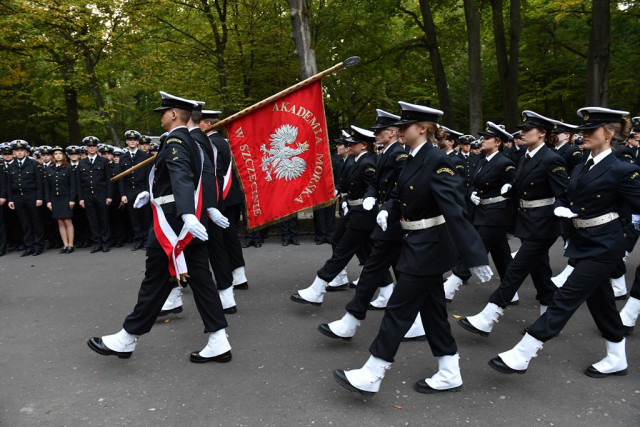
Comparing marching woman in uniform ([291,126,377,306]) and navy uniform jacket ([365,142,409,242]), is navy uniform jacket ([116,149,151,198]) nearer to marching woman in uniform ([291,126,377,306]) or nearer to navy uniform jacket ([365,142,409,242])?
marching woman in uniform ([291,126,377,306])

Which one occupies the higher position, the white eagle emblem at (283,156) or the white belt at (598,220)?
the white eagle emblem at (283,156)

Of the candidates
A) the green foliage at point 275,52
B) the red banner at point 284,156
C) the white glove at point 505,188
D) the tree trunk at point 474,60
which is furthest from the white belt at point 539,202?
the green foliage at point 275,52

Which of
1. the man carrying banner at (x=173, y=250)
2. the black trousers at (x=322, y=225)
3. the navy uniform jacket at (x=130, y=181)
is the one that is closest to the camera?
the man carrying banner at (x=173, y=250)

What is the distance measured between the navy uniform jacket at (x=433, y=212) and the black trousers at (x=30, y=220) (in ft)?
30.6

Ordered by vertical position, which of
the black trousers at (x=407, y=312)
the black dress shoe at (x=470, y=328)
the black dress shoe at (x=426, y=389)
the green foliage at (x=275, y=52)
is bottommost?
the black dress shoe at (x=426, y=389)

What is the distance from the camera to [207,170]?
18.6 ft

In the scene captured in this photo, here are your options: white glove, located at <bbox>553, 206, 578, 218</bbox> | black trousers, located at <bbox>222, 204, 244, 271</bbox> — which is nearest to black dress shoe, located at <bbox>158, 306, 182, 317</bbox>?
black trousers, located at <bbox>222, 204, 244, 271</bbox>

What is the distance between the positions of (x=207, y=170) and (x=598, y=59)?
12.7 m

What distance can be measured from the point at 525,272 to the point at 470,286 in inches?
81.3

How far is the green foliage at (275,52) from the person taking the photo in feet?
53.0

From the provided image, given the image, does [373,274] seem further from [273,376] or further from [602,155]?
[602,155]

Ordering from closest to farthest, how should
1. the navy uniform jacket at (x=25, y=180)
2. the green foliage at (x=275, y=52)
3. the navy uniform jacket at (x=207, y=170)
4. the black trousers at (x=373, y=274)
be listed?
the black trousers at (x=373, y=274), the navy uniform jacket at (x=207, y=170), the navy uniform jacket at (x=25, y=180), the green foliage at (x=275, y=52)

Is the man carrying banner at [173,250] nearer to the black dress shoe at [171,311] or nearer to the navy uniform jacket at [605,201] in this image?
the black dress shoe at [171,311]

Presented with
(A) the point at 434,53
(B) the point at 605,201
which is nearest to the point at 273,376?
(B) the point at 605,201
